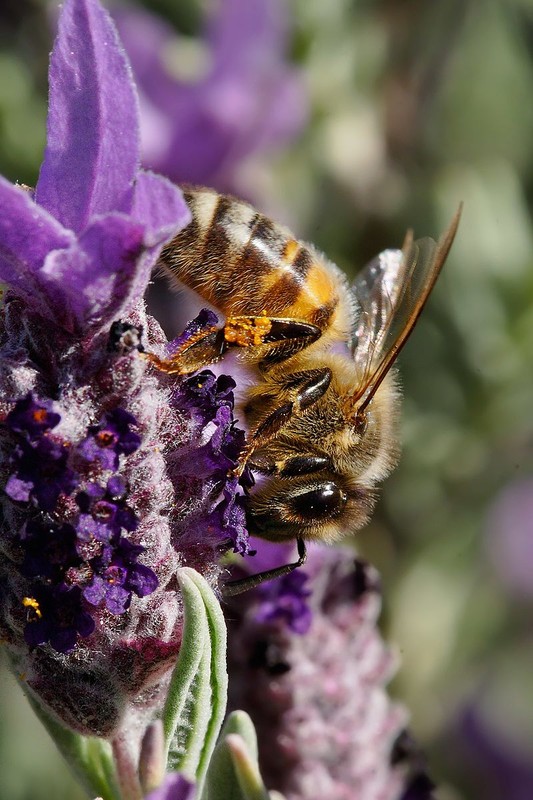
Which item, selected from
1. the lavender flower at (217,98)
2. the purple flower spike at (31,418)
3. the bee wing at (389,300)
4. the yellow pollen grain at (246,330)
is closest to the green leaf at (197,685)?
the purple flower spike at (31,418)

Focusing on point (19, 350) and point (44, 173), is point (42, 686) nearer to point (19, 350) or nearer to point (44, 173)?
point (19, 350)

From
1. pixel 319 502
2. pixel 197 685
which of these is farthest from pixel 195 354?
pixel 197 685

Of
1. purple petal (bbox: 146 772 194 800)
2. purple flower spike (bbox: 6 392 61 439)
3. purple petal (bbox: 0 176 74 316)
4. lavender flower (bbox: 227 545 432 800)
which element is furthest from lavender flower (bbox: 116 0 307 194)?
purple petal (bbox: 146 772 194 800)

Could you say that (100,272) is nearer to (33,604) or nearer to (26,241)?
(26,241)

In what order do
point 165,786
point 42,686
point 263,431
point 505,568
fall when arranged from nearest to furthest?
1. point 165,786
2. point 42,686
3. point 263,431
4. point 505,568

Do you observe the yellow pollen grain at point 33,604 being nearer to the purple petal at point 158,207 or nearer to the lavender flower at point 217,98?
the purple petal at point 158,207

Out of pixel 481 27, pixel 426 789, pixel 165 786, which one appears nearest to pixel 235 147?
pixel 481 27

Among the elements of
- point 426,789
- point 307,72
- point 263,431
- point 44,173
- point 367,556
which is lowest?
point 367,556

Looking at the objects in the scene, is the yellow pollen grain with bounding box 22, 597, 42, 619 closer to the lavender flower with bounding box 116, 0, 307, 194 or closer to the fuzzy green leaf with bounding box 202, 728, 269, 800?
the fuzzy green leaf with bounding box 202, 728, 269, 800
